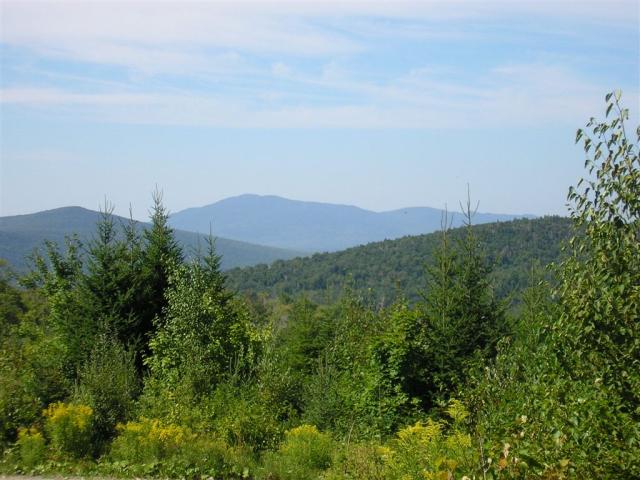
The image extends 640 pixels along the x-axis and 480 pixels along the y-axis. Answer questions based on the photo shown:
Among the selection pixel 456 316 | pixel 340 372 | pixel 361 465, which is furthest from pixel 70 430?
pixel 456 316

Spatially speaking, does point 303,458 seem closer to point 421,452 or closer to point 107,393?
point 421,452

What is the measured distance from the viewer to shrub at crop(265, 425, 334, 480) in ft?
31.8

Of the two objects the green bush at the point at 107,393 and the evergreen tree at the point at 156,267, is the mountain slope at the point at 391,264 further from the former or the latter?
the green bush at the point at 107,393

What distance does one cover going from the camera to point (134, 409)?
12.1 meters

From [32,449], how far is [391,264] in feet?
217

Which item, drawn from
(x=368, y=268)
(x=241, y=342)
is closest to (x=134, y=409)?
(x=241, y=342)

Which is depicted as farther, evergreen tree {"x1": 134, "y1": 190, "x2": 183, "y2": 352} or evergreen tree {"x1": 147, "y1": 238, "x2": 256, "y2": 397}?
evergreen tree {"x1": 134, "y1": 190, "x2": 183, "y2": 352}

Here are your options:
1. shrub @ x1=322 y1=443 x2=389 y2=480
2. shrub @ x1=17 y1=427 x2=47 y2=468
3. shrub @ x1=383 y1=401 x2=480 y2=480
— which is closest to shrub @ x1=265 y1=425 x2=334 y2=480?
shrub @ x1=322 y1=443 x2=389 y2=480

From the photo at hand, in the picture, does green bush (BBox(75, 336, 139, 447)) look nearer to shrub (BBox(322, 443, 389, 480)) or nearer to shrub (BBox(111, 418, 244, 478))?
shrub (BBox(111, 418, 244, 478))

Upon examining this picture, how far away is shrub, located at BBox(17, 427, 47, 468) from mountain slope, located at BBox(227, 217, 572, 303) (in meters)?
40.1

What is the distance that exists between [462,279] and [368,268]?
64271 millimetres

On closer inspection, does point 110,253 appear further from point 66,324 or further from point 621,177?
point 621,177

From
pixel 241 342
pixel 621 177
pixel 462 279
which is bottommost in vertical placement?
pixel 241 342

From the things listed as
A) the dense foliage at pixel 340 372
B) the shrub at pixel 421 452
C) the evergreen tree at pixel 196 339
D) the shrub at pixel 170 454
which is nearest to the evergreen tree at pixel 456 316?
the dense foliage at pixel 340 372
